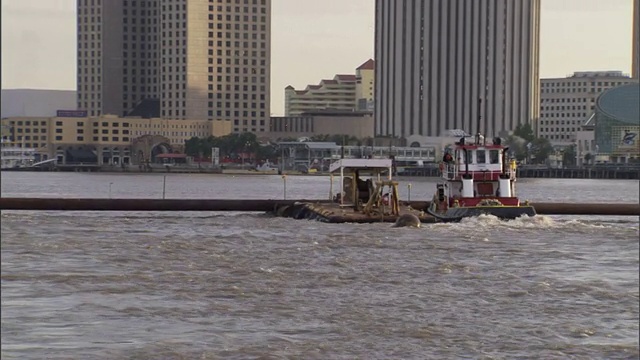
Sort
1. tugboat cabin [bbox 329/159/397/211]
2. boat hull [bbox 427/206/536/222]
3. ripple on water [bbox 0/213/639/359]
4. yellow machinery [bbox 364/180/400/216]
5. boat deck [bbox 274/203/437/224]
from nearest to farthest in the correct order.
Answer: ripple on water [bbox 0/213/639/359] → boat hull [bbox 427/206/536/222] → boat deck [bbox 274/203/437/224] → yellow machinery [bbox 364/180/400/216] → tugboat cabin [bbox 329/159/397/211]

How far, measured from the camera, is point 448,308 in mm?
31344

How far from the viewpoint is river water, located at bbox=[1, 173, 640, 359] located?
2545cm

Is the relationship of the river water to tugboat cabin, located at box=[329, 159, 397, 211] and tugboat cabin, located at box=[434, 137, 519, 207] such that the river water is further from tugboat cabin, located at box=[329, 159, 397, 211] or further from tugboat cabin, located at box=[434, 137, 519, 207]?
tugboat cabin, located at box=[329, 159, 397, 211]

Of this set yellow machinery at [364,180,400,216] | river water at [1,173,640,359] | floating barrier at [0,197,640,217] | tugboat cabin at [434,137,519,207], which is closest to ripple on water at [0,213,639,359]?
river water at [1,173,640,359]

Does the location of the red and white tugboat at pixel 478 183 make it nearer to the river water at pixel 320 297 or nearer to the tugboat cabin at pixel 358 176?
the tugboat cabin at pixel 358 176

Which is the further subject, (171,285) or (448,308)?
(171,285)

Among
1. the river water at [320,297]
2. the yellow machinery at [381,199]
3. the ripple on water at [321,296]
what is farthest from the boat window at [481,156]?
the ripple on water at [321,296]

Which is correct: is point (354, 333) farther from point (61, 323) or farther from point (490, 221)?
point (490, 221)

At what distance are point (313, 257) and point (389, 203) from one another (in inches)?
881

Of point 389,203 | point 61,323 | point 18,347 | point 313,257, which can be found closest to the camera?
point 18,347

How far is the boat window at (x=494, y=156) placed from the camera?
66819 mm

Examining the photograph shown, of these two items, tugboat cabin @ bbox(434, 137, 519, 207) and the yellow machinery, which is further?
tugboat cabin @ bbox(434, 137, 519, 207)

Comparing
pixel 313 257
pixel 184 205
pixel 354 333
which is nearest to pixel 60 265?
pixel 313 257

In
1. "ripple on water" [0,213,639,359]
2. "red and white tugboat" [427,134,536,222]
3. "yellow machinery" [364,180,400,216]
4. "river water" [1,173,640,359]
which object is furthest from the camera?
"yellow machinery" [364,180,400,216]
